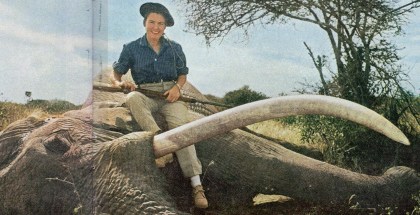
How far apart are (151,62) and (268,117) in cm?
100

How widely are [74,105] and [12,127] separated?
76 centimetres

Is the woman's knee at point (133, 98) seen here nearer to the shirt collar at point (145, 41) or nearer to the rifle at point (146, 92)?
the rifle at point (146, 92)

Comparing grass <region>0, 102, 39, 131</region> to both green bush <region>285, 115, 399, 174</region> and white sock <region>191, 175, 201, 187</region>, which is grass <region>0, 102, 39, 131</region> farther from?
green bush <region>285, 115, 399, 174</region>

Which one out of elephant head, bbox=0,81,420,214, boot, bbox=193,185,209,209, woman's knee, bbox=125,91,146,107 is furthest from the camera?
woman's knee, bbox=125,91,146,107

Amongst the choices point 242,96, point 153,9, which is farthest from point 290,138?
point 153,9

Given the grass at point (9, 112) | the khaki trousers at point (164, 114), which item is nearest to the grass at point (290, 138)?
the khaki trousers at point (164, 114)

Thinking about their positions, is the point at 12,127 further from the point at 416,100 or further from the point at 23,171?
the point at 416,100

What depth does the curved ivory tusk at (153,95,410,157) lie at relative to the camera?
11.9ft

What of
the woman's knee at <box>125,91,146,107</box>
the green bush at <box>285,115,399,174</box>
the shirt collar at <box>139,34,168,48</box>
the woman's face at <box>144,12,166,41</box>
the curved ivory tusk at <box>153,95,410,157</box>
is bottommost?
the green bush at <box>285,115,399,174</box>

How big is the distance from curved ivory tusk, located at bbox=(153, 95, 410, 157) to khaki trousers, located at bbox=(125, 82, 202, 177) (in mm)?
328

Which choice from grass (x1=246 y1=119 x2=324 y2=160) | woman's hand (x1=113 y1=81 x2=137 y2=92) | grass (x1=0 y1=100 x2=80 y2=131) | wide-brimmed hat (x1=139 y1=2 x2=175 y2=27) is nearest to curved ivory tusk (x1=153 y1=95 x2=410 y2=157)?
woman's hand (x1=113 y1=81 x2=137 y2=92)

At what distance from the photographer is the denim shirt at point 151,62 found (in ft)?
14.2

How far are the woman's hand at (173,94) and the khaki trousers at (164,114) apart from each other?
0.9 inches

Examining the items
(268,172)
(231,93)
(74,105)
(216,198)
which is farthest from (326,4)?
(74,105)
